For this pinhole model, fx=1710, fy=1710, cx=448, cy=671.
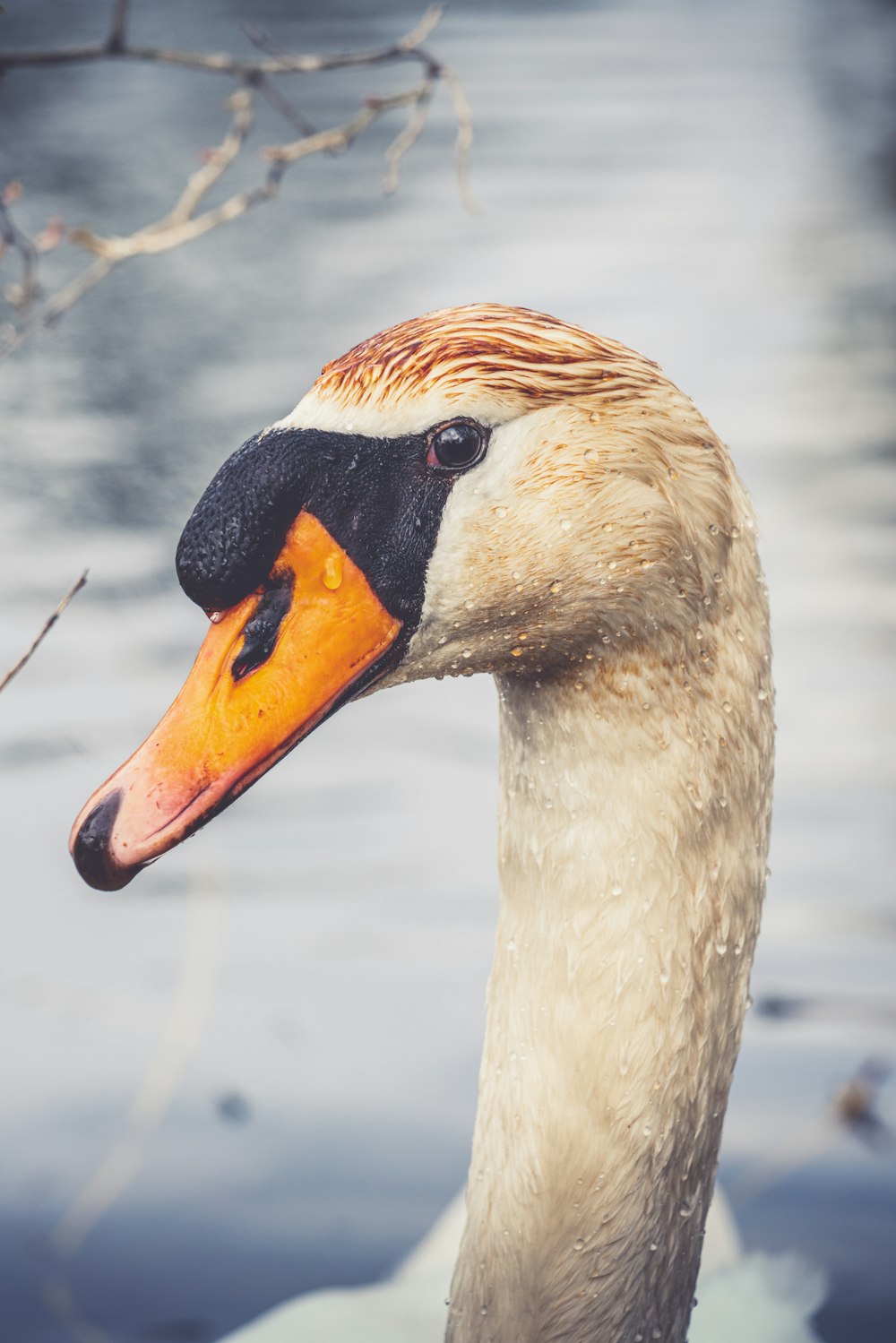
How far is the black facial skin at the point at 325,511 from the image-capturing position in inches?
73.5

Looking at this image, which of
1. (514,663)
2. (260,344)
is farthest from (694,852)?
(260,344)

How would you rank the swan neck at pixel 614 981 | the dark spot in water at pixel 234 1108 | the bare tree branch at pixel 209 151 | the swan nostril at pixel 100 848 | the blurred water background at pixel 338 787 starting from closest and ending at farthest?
the swan nostril at pixel 100 848 < the swan neck at pixel 614 981 < the bare tree branch at pixel 209 151 < the blurred water background at pixel 338 787 < the dark spot in water at pixel 234 1108

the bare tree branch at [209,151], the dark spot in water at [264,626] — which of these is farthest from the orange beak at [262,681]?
the bare tree branch at [209,151]

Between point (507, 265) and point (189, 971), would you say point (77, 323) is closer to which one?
point (507, 265)

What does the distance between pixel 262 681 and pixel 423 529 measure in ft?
0.83

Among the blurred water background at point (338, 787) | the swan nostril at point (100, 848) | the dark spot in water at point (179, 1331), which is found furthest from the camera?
the blurred water background at point (338, 787)

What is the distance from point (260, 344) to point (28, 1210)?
226 inches

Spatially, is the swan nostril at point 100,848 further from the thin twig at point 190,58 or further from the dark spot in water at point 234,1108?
the dark spot in water at point 234,1108

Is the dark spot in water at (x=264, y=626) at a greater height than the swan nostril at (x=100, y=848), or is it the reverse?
the dark spot in water at (x=264, y=626)

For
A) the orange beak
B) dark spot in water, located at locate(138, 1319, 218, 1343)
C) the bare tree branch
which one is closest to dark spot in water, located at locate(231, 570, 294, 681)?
the orange beak

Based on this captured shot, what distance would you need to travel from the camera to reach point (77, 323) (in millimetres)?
9219

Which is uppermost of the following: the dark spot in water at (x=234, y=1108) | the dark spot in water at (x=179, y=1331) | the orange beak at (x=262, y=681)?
the orange beak at (x=262, y=681)

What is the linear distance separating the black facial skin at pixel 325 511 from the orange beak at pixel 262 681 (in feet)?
0.05

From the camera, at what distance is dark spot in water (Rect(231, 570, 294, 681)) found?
192cm
